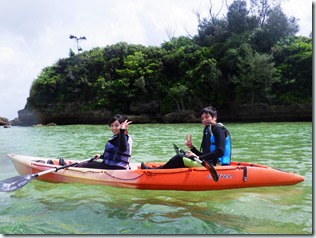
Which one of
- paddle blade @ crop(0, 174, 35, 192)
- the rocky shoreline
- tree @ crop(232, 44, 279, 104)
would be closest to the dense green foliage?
tree @ crop(232, 44, 279, 104)

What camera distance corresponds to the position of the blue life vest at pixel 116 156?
198 inches

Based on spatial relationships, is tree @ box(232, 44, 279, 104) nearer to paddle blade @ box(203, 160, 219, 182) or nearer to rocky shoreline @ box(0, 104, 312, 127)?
rocky shoreline @ box(0, 104, 312, 127)

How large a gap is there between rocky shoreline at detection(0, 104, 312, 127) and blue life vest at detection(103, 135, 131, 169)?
22.7 metres

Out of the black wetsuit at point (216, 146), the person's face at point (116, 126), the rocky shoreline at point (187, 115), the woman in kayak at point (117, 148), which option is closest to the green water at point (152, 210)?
the woman in kayak at point (117, 148)

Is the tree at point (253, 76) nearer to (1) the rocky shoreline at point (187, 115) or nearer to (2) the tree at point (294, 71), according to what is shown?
(1) the rocky shoreline at point (187, 115)

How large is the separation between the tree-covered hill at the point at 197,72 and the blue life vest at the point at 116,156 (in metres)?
22.5

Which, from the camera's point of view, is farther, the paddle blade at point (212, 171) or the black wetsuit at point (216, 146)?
the black wetsuit at point (216, 146)

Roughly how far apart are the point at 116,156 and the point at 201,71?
25284 millimetres

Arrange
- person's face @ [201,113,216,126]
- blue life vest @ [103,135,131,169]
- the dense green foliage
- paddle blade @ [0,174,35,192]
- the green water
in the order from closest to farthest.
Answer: the green water < paddle blade @ [0,174,35,192] < person's face @ [201,113,216,126] < blue life vest @ [103,135,131,169] < the dense green foliage

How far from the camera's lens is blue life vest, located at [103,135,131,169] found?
16.5 feet

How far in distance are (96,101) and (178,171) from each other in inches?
1219

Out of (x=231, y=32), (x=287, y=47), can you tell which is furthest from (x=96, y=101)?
(x=287, y=47)

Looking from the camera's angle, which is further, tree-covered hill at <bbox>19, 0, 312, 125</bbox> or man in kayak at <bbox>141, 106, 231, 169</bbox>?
tree-covered hill at <bbox>19, 0, 312, 125</bbox>

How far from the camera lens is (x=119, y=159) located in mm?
5168
